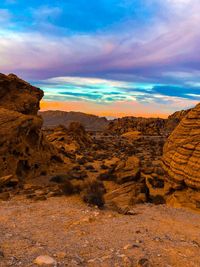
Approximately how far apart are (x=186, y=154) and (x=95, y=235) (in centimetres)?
789

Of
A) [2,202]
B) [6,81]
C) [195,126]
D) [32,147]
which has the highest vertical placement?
[6,81]

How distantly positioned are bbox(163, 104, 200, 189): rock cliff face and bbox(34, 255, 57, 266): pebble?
9.24 meters

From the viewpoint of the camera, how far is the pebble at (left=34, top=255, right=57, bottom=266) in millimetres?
8484

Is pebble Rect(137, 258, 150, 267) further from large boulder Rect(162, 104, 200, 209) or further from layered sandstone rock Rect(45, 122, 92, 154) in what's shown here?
layered sandstone rock Rect(45, 122, 92, 154)

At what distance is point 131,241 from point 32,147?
1552cm

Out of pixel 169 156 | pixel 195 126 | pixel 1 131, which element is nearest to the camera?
pixel 195 126

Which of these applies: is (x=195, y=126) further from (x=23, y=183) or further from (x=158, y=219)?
(x=23, y=183)

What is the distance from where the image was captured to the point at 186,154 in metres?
17.6

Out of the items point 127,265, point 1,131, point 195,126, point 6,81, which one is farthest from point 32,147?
point 127,265

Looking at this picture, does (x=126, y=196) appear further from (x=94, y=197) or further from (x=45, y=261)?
(x=45, y=261)

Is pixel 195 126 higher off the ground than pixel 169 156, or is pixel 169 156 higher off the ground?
pixel 195 126

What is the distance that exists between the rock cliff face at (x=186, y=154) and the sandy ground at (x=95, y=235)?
1.81 m

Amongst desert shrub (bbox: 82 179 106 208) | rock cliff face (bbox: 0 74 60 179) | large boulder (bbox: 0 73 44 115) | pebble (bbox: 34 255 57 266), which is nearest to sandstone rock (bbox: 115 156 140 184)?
rock cliff face (bbox: 0 74 60 179)

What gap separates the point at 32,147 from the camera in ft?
81.7
